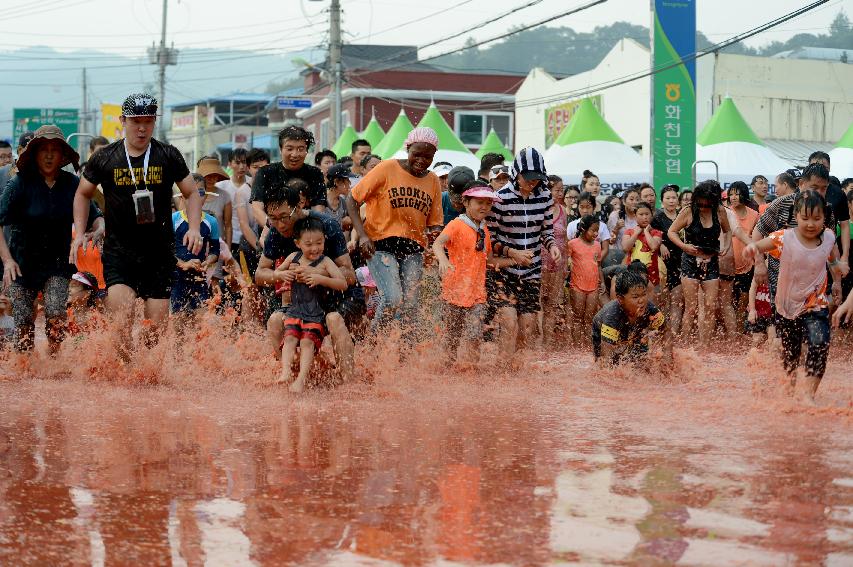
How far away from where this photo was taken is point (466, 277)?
9891 millimetres

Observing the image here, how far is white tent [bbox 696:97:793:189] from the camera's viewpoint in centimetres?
2203

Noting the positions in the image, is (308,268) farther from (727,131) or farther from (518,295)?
(727,131)

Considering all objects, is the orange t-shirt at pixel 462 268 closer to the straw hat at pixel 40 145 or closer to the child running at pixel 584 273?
the straw hat at pixel 40 145

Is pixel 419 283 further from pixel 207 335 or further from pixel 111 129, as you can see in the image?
pixel 111 129

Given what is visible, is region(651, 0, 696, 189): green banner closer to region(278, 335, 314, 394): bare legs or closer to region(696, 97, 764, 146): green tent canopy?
region(696, 97, 764, 146): green tent canopy

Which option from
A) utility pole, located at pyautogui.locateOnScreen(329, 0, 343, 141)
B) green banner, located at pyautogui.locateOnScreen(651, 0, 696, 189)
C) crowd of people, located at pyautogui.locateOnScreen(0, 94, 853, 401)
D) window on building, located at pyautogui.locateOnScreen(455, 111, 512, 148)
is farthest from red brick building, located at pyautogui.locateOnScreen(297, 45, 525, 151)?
crowd of people, located at pyautogui.locateOnScreen(0, 94, 853, 401)

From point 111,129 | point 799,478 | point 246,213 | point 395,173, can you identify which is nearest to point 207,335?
point 395,173

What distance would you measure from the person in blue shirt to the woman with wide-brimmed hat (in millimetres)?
1231

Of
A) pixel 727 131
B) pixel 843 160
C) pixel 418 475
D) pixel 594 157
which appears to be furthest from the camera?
pixel 727 131

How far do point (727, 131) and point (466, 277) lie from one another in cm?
1486

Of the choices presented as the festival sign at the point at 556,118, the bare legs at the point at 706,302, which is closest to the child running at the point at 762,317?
the bare legs at the point at 706,302

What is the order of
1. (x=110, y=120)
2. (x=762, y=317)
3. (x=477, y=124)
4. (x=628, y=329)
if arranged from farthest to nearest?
1. (x=477, y=124)
2. (x=110, y=120)
3. (x=762, y=317)
4. (x=628, y=329)

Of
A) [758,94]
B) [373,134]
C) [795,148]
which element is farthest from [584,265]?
[758,94]

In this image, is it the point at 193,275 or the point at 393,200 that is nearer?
the point at 393,200
